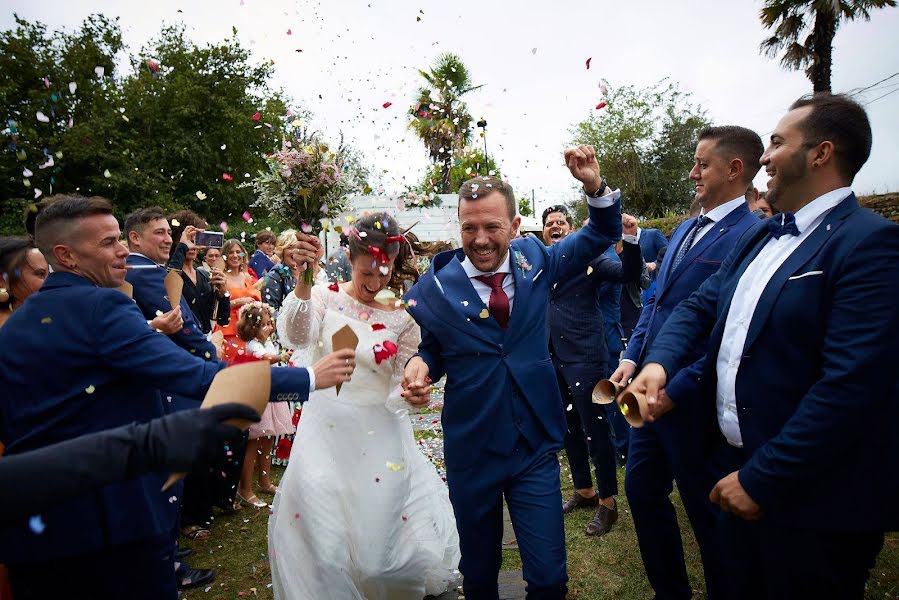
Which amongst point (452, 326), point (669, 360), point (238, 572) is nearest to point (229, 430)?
point (452, 326)

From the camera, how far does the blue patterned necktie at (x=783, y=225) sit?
245cm

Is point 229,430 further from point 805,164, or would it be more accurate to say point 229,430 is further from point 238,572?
point 238,572

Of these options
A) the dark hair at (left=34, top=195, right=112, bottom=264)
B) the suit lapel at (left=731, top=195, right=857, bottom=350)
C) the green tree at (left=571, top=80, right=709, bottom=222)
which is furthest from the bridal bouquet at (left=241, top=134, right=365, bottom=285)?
the green tree at (left=571, top=80, right=709, bottom=222)

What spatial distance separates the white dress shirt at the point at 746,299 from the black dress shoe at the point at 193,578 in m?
3.99

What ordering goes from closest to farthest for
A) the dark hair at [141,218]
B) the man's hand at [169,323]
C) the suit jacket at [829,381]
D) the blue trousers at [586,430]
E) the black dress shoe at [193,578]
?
the suit jacket at [829,381] → the man's hand at [169,323] → the black dress shoe at [193,578] → the dark hair at [141,218] → the blue trousers at [586,430]

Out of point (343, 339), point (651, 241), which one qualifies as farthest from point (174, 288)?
point (651, 241)

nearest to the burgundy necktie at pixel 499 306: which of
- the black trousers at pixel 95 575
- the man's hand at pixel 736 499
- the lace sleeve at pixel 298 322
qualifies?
the lace sleeve at pixel 298 322

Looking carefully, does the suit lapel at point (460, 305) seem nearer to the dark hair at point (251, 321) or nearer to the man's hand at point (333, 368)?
the man's hand at point (333, 368)

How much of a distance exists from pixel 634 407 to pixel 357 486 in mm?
1975

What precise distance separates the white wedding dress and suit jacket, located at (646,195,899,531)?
7.39 ft

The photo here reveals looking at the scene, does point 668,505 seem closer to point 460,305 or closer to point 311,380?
point 460,305

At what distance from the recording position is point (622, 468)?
6.55 m

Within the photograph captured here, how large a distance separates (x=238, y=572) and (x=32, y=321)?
120 inches

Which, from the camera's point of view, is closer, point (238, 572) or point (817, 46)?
point (238, 572)
